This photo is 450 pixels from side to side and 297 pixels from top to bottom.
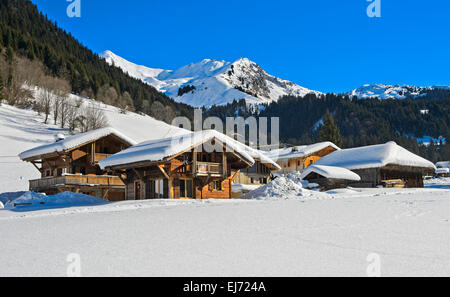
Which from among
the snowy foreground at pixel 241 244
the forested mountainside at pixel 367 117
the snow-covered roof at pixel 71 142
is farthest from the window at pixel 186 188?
the forested mountainside at pixel 367 117

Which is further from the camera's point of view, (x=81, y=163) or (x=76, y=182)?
(x=81, y=163)

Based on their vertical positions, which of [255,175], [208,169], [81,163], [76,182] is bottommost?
[76,182]

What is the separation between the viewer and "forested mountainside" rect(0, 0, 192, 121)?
105812 millimetres

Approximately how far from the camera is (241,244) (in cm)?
1023

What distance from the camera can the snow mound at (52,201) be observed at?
2670 cm

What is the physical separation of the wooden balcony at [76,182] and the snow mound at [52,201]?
783 centimetres

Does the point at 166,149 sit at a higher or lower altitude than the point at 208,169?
higher

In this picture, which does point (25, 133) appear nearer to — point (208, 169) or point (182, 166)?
point (182, 166)

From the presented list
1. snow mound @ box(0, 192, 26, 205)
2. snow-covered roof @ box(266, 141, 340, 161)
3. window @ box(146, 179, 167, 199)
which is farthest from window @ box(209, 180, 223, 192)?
snow-covered roof @ box(266, 141, 340, 161)

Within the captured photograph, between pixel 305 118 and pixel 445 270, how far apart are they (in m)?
174

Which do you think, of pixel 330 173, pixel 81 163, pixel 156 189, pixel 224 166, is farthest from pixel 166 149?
pixel 330 173

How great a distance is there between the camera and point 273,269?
26.1ft

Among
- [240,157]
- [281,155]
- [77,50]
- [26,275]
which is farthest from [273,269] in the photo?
[77,50]

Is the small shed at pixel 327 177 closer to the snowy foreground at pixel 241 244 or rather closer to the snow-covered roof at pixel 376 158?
the snow-covered roof at pixel 376 158
